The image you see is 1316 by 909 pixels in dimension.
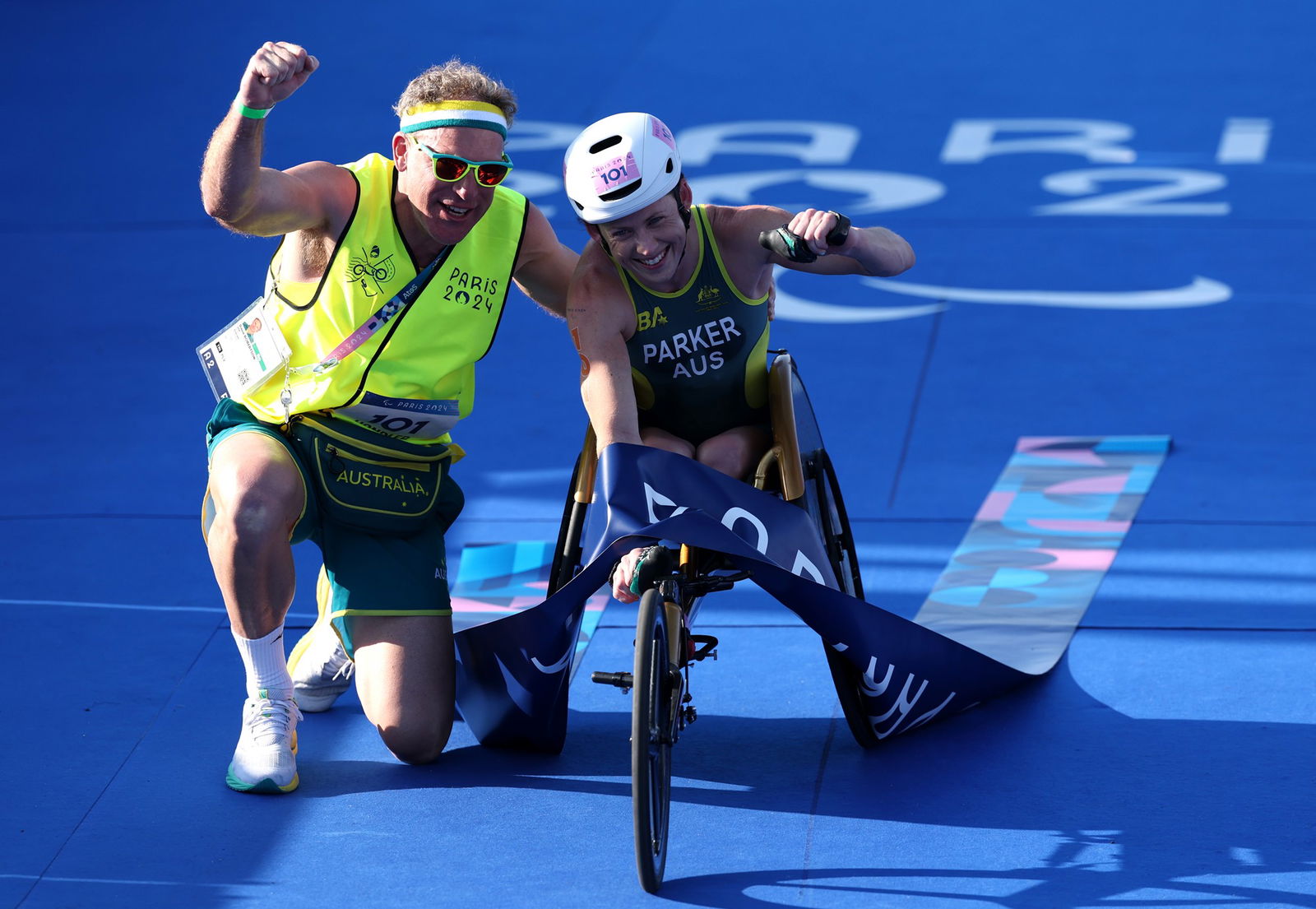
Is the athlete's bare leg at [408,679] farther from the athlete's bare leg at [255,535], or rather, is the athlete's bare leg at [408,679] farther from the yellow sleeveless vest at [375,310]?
the yellow sleeveless vest at [375,310]

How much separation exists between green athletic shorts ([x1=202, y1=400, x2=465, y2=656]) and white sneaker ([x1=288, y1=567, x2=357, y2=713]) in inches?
6.0

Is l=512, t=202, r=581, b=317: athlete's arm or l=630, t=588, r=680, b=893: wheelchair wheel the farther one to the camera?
l=512, t=202, r=581, b=317: athlete's arm

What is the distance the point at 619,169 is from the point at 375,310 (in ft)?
2.71

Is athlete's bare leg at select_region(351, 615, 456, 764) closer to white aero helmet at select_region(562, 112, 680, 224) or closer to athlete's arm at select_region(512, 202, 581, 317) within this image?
athlete's arm at select_region(512, 202, 581, 317)

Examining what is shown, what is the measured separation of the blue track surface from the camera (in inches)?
162

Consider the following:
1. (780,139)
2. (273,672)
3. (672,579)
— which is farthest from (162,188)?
(672,579)

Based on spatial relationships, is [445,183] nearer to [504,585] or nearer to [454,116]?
[454,116]

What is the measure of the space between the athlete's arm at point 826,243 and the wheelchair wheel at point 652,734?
35.6 inches

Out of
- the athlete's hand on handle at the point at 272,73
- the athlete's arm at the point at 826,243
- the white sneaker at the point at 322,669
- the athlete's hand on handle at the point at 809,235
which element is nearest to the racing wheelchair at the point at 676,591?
the athlete's arm at the point at 826,243

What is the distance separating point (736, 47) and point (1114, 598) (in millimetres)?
7760

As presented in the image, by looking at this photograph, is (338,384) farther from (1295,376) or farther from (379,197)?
(1295,376)

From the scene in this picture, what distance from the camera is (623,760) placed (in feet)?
15.3

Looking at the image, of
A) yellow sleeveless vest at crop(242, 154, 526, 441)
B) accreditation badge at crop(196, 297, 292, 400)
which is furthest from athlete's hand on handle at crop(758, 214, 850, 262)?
accreditation badge at crop(196, 297, 292, 400)

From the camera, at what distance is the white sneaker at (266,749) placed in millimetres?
4422
